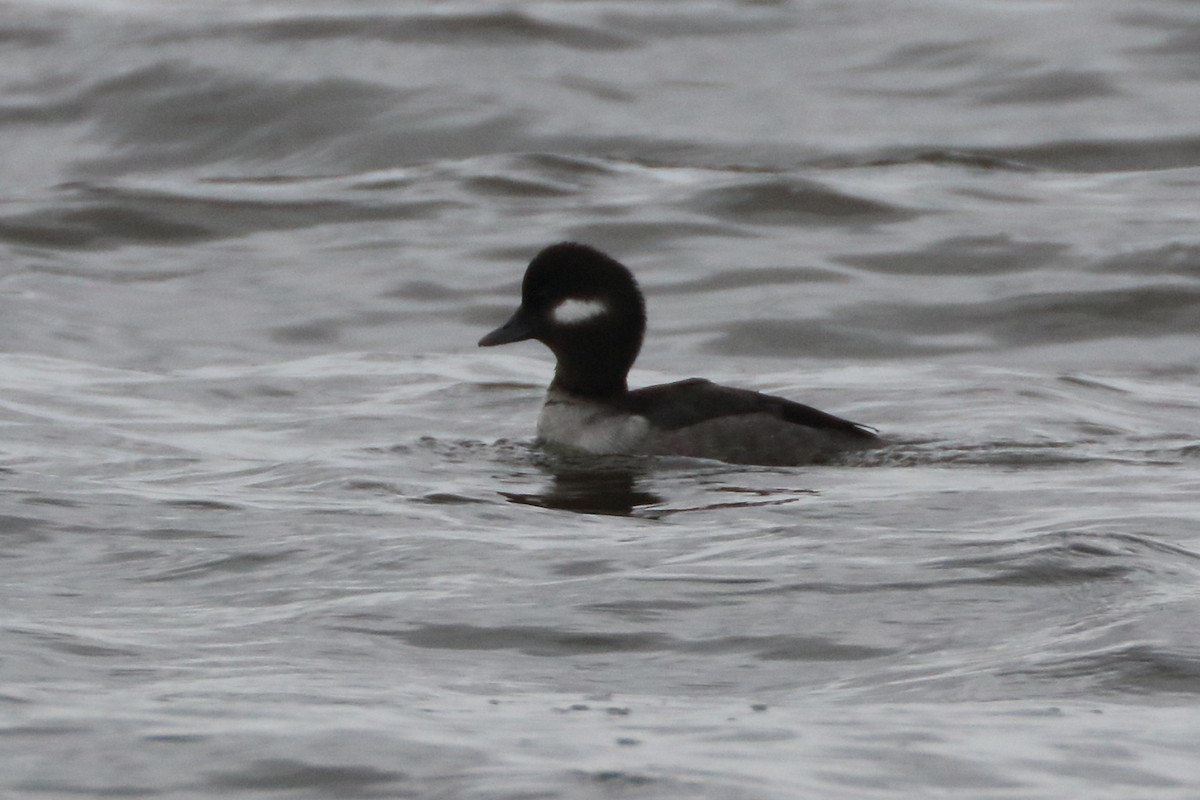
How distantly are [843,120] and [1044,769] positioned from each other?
15.9 meters

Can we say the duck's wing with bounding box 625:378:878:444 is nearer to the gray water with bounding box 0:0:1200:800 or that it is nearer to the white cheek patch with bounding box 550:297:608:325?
the gray water with bounding box 0:0:1200:800

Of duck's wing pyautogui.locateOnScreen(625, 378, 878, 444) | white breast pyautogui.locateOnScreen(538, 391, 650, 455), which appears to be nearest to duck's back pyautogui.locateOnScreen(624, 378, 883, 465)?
duck's wing pyautogui.locateOnScreen(625, 378, 878, 444)

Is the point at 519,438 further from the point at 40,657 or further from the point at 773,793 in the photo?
the point at 773,793

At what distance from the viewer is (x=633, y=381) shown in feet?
43.1

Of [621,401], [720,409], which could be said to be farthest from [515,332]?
[720,409]

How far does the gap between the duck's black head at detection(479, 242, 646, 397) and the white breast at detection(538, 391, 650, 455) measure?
0.14 meters

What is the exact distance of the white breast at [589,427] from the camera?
33.4 ft

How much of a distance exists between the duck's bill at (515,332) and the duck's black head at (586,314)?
0.06 ft

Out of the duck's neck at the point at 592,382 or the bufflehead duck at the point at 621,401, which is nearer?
the bufflehead duck at the point at 621,401

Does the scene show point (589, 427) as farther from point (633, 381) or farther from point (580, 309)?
point (633, 381)

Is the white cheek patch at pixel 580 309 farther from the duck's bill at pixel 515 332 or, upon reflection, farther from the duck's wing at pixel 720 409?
the duck's wing at pixel 720 409

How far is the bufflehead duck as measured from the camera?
9.85m

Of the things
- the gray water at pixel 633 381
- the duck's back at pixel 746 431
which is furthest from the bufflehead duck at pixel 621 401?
the gray water at pixel 633 381

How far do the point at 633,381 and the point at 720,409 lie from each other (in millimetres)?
3203
